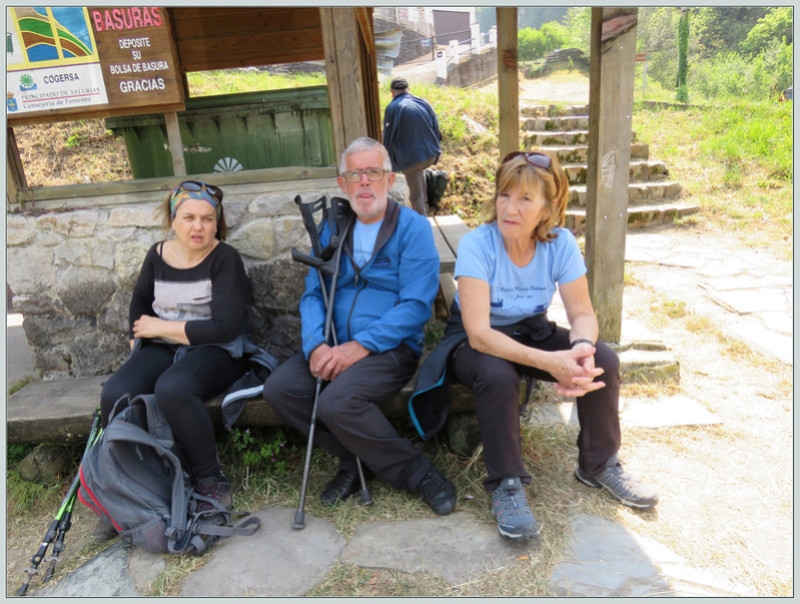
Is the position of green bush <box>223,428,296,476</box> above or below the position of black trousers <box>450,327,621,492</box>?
below

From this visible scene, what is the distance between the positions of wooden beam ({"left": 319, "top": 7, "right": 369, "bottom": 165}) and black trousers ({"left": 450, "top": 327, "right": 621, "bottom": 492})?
1.41 meters

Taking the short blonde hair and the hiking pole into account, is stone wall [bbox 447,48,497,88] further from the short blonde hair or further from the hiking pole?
the hiking pole

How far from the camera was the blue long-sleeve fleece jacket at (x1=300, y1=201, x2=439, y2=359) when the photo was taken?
2.60m

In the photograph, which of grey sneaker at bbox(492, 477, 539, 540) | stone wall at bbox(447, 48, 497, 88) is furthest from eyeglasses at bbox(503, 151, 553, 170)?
stone wall at bbox(447, 48, 497, 88)

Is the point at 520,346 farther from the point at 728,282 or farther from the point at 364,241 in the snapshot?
the point at 728,282

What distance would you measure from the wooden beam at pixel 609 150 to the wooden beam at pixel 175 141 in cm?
235

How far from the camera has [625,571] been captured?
2.02 m

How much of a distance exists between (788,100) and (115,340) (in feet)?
33.8

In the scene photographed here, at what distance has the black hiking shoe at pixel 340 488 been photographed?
2.55m

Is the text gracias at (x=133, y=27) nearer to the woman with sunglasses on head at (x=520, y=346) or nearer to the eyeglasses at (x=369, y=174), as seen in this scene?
the eyeglasses at (x=369, y=174)

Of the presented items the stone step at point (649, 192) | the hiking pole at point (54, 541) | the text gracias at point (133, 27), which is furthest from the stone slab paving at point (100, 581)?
the stone step at point (649, 192)

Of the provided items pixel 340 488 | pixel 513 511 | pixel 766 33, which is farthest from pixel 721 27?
pixel 340 488

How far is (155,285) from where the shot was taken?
278cm

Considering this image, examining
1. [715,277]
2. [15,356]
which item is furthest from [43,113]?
[715,277]
